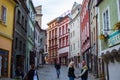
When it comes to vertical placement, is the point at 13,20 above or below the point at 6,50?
above

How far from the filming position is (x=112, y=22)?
61.1 ft

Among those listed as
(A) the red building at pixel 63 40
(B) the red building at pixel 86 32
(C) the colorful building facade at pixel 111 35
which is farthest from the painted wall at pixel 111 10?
(A) the red building at pixel 63 40

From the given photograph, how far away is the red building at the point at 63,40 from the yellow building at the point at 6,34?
→ 48392 millimetres

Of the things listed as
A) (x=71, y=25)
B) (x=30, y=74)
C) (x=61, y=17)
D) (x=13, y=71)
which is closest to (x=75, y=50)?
(x=71, y=25)

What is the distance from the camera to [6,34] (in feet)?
73.7

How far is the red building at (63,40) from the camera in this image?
7357cm

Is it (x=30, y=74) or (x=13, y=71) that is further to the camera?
(x=13, y=71)

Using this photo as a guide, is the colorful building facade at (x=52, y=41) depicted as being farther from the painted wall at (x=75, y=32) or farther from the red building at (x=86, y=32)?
the red building at (x=86, y=32)

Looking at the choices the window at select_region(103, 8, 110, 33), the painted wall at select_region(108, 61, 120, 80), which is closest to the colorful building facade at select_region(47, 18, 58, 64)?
the window at select_region(103, 8, 110, 33)

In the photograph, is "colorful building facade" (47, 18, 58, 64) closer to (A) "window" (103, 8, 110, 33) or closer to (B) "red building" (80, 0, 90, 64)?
(B) "red building" (80, 0, 90, 64)

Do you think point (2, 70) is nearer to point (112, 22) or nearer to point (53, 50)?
point (112, 22)

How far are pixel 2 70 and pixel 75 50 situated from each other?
4176 cm

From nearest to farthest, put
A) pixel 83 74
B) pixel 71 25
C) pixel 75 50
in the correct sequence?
pixel 83 74 → pixel 75 50 → pixel 71 25

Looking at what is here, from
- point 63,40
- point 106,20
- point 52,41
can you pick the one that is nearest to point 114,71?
point 106,20
